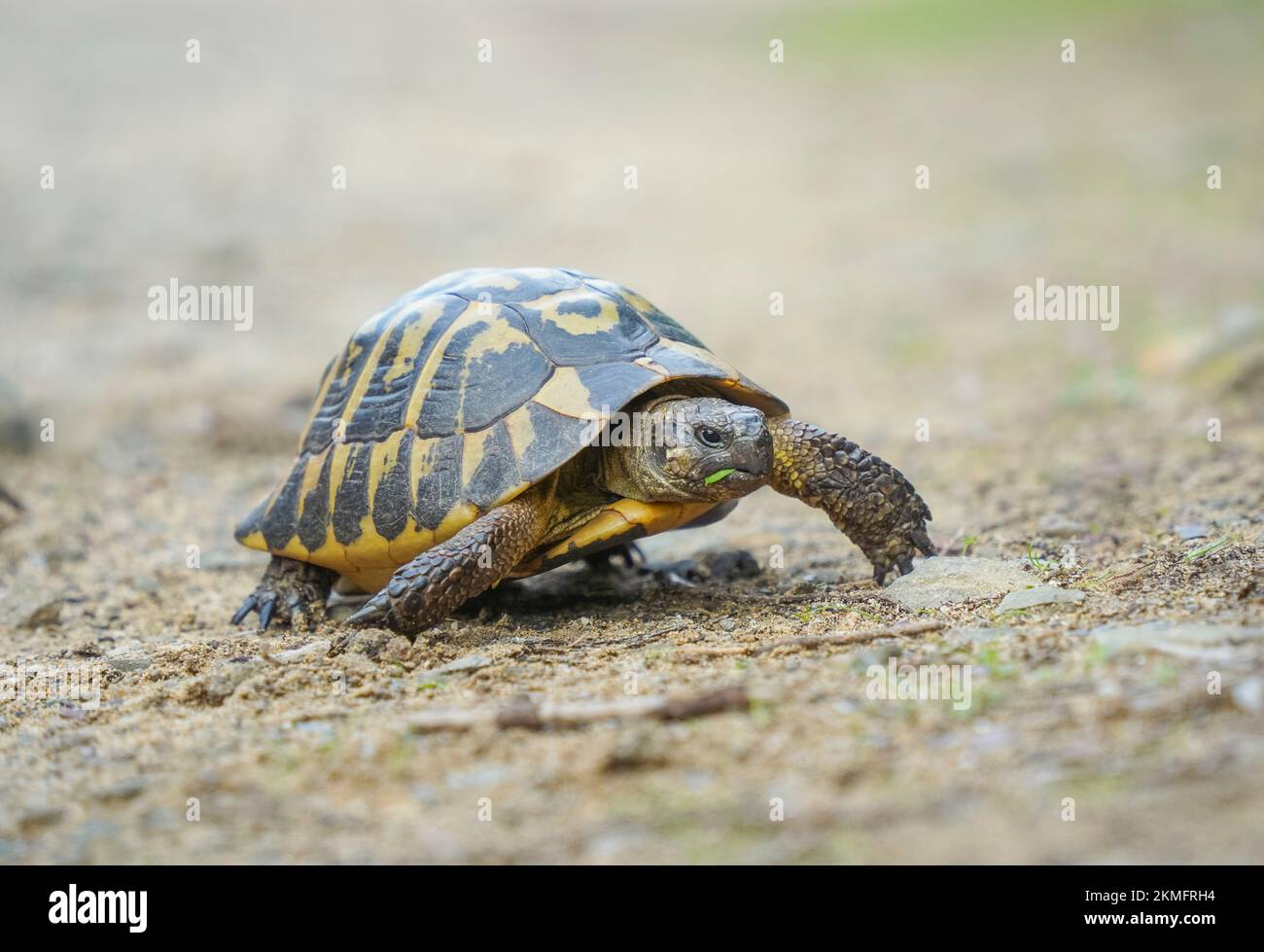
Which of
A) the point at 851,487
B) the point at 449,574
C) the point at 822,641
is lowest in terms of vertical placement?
the point at 822,641

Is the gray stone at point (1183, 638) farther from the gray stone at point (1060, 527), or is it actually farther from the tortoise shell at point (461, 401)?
the gray stone at point (1060, 527)

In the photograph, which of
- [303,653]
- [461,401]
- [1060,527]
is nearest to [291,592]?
[303,653]

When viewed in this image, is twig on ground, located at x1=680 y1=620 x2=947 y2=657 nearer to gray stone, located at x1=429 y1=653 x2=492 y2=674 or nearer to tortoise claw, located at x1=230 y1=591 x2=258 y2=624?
gray stone, located at x1=429 y1=653 x2=492 y2=674

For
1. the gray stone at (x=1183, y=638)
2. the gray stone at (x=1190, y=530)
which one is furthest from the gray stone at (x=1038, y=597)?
the gray stone at (x=1190, y=530)

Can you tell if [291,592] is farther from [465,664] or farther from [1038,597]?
[1038,597]
